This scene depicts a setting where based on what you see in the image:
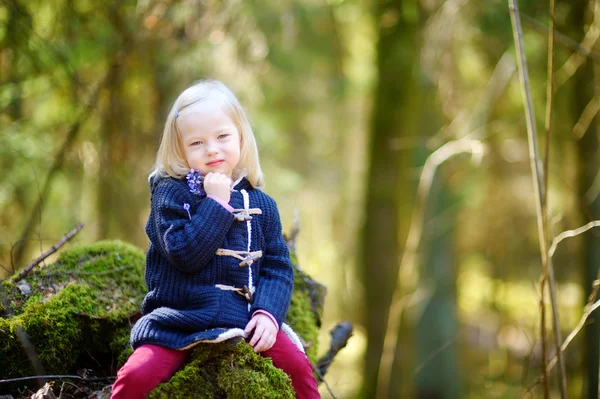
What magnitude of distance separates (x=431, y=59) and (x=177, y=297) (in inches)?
215

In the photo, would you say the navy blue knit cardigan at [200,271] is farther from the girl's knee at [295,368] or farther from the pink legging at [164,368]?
the girl's knee at [295,368]

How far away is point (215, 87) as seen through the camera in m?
2.69

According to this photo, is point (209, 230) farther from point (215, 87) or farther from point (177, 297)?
point (215, 87)

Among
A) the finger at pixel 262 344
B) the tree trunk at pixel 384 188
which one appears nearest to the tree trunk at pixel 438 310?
the tree trunk at pixel 384 188

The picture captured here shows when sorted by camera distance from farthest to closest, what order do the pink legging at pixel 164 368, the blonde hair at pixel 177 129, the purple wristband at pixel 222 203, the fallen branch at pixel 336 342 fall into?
1. the fallen branch at pixel 336 342
2. the blonde hair at pixel 177 129
3. the purple wristband at pixel 222 203
4. the pink legging at pixel 164 368

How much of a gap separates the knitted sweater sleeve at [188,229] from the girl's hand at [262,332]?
0.34 m

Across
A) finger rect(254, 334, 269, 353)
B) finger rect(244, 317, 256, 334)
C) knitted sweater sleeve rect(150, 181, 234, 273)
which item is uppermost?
knitted sweater sleeve rect(150, 181, 234, 273)

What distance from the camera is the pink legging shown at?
2.23 metres

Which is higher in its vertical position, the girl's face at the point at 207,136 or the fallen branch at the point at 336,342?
the girl's face at the point at 207,136

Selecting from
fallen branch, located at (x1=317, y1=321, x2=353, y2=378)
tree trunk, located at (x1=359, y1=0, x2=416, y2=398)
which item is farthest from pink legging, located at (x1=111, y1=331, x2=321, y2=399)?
tree trunk, located at (x1=359, y1=0, x2=416, y2=398)

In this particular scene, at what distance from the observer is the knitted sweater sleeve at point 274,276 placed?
8.07 ft

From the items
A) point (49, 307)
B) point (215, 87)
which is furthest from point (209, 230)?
point (49, 307)

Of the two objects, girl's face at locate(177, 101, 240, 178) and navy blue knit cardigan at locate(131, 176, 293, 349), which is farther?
girl's face at locate(177, 101, 240, 178)

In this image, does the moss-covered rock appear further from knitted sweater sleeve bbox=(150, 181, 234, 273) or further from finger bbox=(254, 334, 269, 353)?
knitted sweater sleeve bbox=(150, 181, 234, 273)
